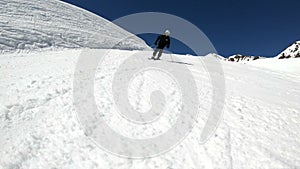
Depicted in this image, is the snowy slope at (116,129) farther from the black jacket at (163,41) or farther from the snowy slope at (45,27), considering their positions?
the snowy slope at (45,27)

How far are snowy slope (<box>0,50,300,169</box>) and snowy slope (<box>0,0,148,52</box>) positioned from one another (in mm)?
8158

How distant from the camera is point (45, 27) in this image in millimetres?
21188

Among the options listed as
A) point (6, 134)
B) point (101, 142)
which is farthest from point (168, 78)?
point (6, 134)

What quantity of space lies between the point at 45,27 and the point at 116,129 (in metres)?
18.9

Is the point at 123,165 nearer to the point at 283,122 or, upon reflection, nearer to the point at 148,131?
the point at 148,131

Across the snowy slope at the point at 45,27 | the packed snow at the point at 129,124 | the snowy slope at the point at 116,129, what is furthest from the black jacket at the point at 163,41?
the snowy slope at the point at 45,27

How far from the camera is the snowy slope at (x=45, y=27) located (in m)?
16.2

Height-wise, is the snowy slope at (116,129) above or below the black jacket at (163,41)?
below

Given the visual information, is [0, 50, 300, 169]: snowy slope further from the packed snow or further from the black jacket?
the black jacket

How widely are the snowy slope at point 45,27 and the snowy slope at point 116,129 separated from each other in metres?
8.16

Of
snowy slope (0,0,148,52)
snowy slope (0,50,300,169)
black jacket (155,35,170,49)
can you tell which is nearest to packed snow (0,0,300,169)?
snowy slope (0,50,300,169)

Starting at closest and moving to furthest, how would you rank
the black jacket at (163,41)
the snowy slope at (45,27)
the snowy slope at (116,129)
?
the snowy slope at (116,129) → the black jacket at (163,41) → the snowy slope at (45,27)

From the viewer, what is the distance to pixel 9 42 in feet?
48.3

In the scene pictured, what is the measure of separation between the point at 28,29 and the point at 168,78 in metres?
14.3
